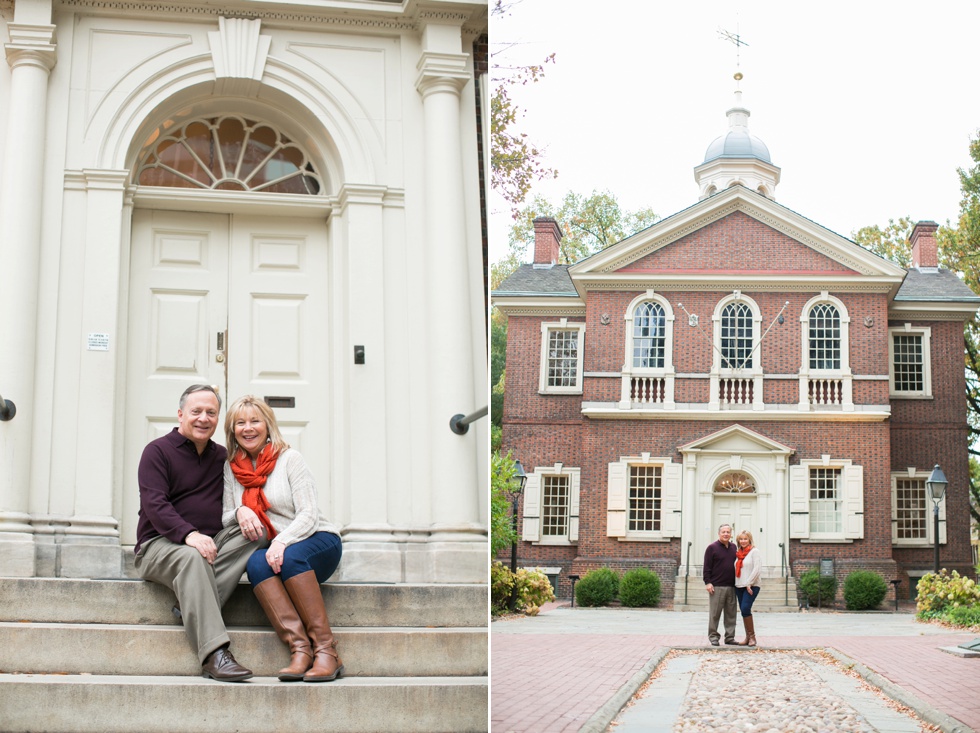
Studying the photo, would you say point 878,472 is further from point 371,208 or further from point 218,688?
point 371,208

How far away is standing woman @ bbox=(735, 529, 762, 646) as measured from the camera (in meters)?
2.04

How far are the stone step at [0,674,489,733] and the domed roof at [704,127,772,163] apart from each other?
2.22 meters

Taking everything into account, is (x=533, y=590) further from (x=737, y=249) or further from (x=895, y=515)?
(x=737, y=249)

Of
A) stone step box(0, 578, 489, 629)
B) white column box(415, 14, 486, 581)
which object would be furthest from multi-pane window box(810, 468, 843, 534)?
white column box(415, 14, 486, 581)

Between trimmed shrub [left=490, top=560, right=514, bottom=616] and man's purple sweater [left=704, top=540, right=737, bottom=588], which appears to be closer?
man's purple sweater [left=704, top=540, right=737, bottom=588]

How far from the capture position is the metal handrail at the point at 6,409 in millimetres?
6008

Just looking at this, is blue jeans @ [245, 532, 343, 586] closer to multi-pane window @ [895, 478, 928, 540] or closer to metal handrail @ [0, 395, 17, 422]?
metal handrail @ [0, 395, 17, 422]

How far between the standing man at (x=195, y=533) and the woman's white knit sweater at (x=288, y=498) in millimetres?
68

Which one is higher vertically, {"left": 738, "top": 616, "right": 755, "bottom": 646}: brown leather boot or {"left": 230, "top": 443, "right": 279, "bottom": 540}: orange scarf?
{"left": 230, "top": 443, "right": 279, "bottom": 540}: orange scarf

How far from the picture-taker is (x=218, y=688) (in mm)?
3926

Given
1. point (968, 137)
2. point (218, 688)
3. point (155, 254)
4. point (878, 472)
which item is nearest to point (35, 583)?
point (218, 688)

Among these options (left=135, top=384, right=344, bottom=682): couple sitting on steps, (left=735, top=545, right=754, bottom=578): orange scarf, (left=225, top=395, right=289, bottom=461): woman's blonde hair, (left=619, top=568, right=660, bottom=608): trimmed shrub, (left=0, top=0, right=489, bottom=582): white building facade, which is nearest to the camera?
(left=735, top=545, right=754, bottom=578): orange scarf

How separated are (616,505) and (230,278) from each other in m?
5.14

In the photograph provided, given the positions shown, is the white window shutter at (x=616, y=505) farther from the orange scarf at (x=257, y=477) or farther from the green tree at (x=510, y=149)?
the orange scarf at (x=257, y=477)
